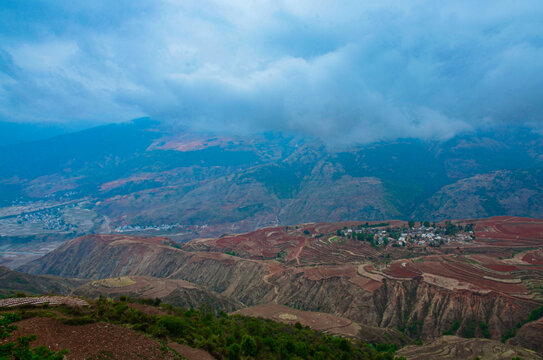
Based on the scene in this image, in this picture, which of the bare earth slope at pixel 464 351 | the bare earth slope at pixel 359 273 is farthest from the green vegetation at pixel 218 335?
the bare earth slope at pixel 359 273

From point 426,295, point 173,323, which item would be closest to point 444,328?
point 426,295

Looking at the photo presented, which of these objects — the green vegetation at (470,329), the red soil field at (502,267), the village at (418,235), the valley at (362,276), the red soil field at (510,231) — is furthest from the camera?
the village at (418,235)

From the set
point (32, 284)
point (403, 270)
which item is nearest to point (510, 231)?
point (403, 270)

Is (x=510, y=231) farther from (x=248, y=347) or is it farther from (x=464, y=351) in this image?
(x=248, y=347)

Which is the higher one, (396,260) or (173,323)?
(173,323)

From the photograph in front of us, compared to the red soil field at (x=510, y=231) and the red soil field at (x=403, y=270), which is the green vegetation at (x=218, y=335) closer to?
the red soil field at (x=403, y=270)

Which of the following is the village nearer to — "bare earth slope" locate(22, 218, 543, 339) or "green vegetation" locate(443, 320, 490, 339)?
"bare earth slope" locate(22, 218, 543, 339)

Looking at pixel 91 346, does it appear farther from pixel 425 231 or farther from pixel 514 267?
pixel 425 231
